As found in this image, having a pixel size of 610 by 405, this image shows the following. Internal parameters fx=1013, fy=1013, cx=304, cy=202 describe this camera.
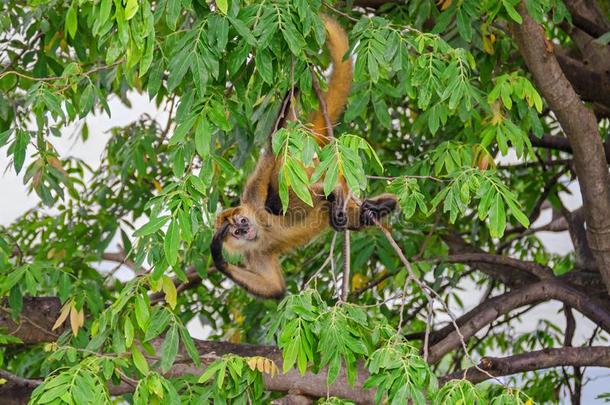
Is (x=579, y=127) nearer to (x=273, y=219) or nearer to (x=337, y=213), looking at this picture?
(x=337, y=213)

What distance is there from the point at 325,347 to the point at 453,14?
1.82 m

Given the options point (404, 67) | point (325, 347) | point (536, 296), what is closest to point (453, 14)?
point (404, 67)

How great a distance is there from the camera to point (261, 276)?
17.2 ft

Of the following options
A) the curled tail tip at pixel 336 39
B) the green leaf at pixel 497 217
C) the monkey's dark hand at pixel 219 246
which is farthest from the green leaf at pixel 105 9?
the monkey's dark hand at pixel 219 246

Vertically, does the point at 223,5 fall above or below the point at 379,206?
below

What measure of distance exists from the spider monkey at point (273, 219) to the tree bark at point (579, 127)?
0.79 meters

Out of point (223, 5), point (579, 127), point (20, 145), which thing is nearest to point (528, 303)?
point (579, 127)

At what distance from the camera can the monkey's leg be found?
5102 millimetres

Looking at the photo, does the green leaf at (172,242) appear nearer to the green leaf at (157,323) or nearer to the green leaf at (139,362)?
the green leaf at (157,323)

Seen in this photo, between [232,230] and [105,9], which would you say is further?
[232,230]

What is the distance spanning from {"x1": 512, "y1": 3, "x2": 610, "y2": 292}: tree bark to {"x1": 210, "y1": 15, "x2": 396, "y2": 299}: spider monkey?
786 mm

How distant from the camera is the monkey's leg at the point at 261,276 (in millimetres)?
5102

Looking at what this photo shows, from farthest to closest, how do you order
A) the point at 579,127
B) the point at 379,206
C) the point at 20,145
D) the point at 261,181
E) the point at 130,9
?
the point at 261,181, the point at 379,206, the point at 579,127, the point at 20,145, the point at 130,9

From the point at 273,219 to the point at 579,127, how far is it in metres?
1.67
